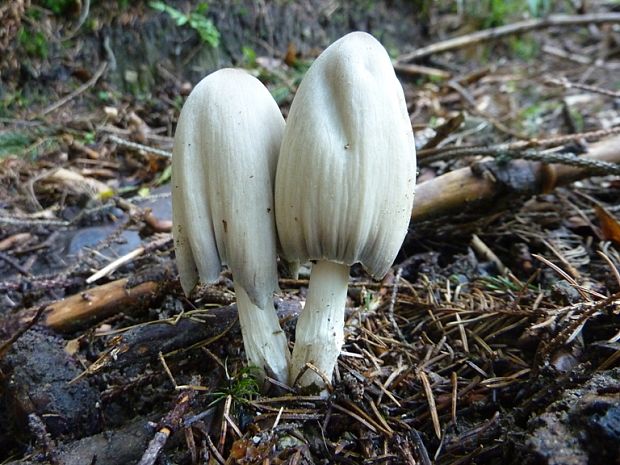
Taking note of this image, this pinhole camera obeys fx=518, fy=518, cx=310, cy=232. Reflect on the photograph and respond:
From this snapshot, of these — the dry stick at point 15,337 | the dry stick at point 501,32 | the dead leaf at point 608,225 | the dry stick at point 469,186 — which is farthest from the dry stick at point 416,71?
the dry stick at point 15,337

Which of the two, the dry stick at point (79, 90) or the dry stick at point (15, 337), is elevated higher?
the dry stick at point (79, 90)

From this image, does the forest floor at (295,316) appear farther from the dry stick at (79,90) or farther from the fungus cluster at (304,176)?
the fungus cluster at (304,176)

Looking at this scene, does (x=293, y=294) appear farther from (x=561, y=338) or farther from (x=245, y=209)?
(x=561, y=338)

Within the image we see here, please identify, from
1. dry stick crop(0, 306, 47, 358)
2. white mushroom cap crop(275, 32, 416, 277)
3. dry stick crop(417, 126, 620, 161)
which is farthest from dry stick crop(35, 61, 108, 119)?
white mushroom cap crop(275, 32, 416, 277)

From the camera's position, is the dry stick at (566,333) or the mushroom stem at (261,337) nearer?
the dry stick at (566,333)

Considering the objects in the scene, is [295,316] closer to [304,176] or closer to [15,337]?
[304,176]
